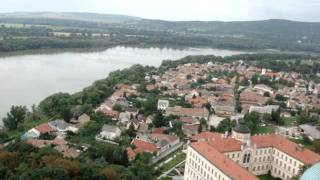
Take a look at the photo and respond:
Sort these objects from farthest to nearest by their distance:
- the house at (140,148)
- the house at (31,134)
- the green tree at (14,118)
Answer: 1. the green tree at (14,118)
2. the house at (31,134)
3. the house at (140,148)

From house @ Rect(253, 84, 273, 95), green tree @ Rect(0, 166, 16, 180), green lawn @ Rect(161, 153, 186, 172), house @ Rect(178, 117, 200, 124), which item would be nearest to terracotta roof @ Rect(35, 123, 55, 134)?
green lawn @ Rect(161, 153, 186, 172)

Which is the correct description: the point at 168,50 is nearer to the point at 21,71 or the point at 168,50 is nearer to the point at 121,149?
the point at 21,71

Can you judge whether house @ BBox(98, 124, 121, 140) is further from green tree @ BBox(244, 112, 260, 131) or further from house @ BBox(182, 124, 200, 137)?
green tree @ BBox(244, 112, 260, 131)

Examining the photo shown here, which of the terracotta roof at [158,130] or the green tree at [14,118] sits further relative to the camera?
the terracotta roof at [158,130]

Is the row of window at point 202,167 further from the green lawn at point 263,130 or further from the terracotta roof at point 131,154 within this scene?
the green lawn at point 263,130

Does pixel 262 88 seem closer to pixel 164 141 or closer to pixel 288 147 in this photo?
pixel 164 141

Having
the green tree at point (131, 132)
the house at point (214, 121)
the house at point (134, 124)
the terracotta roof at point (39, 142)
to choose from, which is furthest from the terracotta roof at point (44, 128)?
the house at point (214, 121)

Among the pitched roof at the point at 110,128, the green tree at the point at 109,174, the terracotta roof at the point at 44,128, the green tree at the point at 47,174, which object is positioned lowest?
the terracotta roof at the point at 44,128
